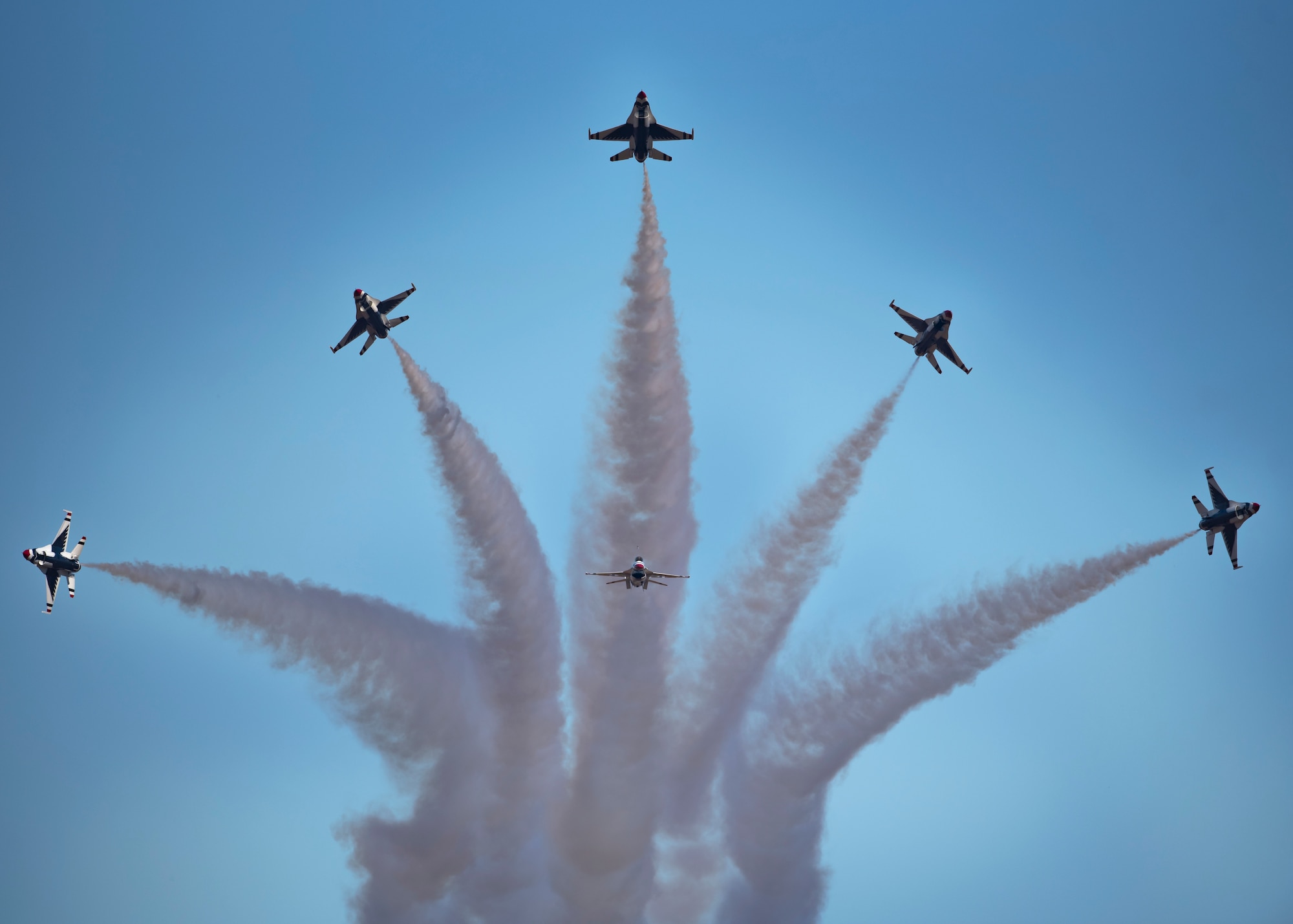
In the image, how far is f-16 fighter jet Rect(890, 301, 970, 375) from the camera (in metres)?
60.8

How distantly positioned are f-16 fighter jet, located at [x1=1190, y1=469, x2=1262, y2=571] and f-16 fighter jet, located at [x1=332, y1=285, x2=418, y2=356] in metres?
40.4

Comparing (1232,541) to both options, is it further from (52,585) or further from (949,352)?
(52,585)

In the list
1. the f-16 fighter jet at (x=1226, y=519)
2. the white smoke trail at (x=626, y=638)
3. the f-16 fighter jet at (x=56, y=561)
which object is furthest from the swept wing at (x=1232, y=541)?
the f-16 fighter jet at (x=56, y=561)

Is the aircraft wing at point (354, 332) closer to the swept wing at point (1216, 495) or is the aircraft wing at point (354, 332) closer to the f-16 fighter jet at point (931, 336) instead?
the f-16 fighter jet at point (931, 336)

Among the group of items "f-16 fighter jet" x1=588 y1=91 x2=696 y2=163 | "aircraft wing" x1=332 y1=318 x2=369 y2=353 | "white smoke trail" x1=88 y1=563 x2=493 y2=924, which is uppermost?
"f-16 fighter jet" x1=588 y1=91 x2=696 y2=163

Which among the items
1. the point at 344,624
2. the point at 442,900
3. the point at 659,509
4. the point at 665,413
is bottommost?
the point at 442,900

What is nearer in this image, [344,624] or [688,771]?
[344,624]

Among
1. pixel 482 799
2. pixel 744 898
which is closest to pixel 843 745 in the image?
pixel 744 898

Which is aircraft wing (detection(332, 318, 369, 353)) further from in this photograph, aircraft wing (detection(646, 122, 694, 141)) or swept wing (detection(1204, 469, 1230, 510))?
swept wing (detection(1204, 469, 1230, 510))

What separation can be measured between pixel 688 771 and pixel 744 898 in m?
7.18

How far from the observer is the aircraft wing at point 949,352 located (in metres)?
61.3

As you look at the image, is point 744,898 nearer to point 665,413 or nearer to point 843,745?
point 843,745

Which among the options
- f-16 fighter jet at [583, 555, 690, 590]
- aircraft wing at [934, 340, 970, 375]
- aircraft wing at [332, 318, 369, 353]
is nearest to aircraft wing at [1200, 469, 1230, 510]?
aircraft wing at [934, 340, 970, 375]

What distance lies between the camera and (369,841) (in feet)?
202
